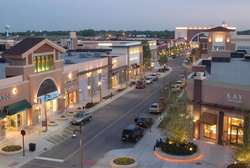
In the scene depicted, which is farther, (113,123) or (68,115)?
(68,115)

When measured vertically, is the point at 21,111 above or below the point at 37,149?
above

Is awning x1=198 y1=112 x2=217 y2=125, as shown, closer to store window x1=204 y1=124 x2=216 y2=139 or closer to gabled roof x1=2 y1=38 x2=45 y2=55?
store window x1=204 y1=124 x2=216 y2=139

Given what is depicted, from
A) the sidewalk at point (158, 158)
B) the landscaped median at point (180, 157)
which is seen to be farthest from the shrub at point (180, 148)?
the sidewalk at point (158, 158)

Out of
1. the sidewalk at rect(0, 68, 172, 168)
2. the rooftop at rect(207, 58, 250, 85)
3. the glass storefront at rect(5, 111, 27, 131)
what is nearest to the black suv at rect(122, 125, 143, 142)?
the sidewalk at rect(0, 68, 172, 168)

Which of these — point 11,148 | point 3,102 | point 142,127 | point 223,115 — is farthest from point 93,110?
point 223,115

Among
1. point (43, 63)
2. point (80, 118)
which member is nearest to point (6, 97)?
point (43, 63)

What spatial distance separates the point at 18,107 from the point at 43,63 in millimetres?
8332

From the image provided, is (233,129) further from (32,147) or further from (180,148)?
(32,147)

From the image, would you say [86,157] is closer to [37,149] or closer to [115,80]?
[37,149]

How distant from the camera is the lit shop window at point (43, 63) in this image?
131ft

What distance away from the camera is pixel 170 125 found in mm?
27984

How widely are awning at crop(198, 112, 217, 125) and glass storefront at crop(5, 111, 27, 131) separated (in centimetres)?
2014

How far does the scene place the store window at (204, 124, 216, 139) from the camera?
101 feet

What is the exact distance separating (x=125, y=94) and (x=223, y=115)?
98.2 ft
